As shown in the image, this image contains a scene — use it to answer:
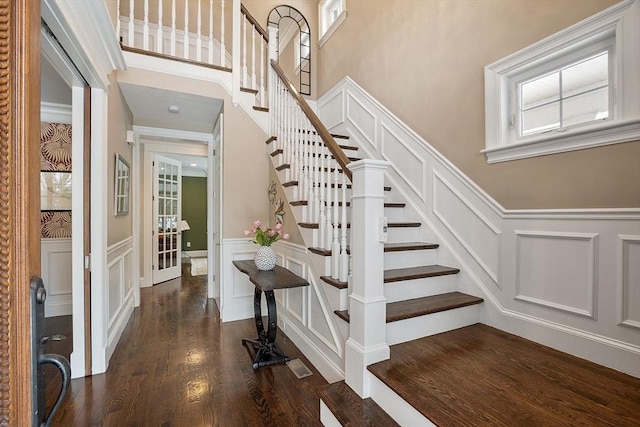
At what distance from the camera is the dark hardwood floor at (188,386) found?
5.90 feet

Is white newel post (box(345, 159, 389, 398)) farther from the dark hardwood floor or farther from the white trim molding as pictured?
the white trim molding

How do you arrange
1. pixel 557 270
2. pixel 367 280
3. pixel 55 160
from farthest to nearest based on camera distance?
pixel 55 160 → pixel 557 270 → pixel 367 280

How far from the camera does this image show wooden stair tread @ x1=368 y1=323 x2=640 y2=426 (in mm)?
1277

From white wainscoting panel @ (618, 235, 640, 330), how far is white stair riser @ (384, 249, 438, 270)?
1.17 meters

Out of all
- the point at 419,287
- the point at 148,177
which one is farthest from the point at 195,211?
the point at 419,287

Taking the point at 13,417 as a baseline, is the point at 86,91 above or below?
above

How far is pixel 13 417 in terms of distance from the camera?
554 mm

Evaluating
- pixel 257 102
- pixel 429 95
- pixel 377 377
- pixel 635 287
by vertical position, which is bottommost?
pixel 377 377

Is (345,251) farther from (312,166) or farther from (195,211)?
(195,211)

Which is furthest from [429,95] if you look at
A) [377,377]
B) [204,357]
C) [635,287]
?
[204,357]

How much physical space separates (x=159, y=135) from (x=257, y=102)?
1.37 m

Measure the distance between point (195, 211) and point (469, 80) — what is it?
8.16 metres

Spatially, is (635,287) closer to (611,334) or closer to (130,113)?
(611,334)

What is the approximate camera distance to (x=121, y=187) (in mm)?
2957
